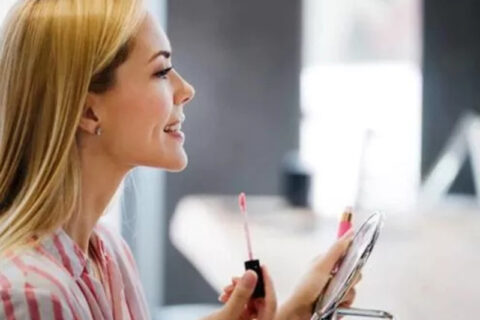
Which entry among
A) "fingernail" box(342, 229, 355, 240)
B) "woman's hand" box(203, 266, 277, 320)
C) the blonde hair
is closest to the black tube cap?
"woman's hand" box(203, 266, 277, 320)

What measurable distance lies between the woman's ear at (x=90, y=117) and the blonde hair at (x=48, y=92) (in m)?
0.01

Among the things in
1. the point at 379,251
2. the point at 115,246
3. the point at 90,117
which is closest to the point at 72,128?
the point at 90,117

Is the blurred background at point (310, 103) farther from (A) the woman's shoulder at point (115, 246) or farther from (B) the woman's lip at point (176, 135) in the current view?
(B) the woman's lip at point (176, 135)

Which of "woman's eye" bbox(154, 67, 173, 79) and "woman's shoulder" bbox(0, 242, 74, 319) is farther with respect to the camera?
"woman's eye" bbox(154, 67, 173, 79)

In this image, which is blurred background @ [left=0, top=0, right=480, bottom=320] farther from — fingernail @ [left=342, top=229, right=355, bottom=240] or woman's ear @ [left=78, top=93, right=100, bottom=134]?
woman's ear @ [left=78, top=93, right=100, bottom=134]

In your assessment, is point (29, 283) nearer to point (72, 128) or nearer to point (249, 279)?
point (72, 128)

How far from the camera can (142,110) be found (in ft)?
2.69

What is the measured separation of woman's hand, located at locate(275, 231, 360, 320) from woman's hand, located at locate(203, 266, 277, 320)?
0.02 metres

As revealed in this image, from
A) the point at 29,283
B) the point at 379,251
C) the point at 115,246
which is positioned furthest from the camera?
the point at 379,251

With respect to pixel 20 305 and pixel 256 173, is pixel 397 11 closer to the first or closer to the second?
pixel 256 173

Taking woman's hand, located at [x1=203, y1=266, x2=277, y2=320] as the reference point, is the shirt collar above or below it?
above

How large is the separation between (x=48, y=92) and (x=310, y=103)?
250cm

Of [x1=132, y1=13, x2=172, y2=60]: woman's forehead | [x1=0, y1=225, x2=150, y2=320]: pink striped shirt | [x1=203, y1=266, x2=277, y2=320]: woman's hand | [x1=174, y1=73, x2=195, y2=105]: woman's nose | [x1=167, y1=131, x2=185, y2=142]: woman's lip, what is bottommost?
[x1=203, y1=266, x2=277, y2=320]: woman's hand

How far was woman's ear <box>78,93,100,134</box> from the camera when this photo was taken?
80 centimetres
